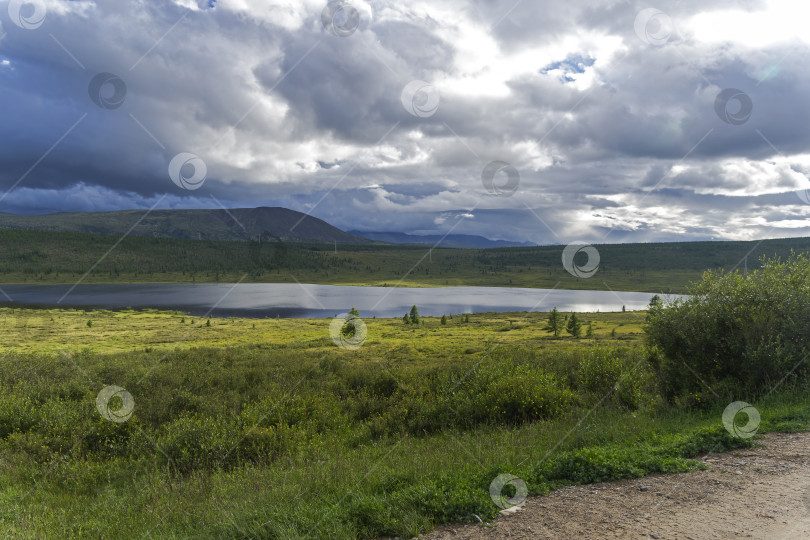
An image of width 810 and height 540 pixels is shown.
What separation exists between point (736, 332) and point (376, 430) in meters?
10.3

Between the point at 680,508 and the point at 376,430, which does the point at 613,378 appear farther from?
the point at 680,508

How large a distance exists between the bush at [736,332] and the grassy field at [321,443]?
774mm

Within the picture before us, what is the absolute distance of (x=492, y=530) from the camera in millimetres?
5219

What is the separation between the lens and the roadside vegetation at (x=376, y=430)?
6.19 m

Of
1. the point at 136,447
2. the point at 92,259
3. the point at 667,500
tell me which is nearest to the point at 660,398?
the point at 667,500

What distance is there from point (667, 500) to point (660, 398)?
6968 millimetres

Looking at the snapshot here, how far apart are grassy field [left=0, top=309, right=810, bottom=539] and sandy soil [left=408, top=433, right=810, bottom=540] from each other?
36 centimetres

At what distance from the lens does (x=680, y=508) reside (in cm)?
543

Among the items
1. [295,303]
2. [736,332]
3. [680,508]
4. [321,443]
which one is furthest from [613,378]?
[295,303]

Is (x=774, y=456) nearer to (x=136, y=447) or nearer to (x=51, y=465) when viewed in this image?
(x=136, y=447)

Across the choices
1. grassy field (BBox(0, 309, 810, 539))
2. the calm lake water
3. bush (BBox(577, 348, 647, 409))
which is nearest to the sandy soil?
grassy field (BBox(0, 309, 810, 539))

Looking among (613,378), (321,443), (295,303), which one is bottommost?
(321,443)

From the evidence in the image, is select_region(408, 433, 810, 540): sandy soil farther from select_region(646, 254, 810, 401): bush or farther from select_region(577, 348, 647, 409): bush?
select_region(577, 348, 647, 409): bush

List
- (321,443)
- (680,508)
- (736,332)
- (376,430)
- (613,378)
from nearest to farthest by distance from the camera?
(680,508)
(321,443)
(736,332)
(376,430)
(613,378)
